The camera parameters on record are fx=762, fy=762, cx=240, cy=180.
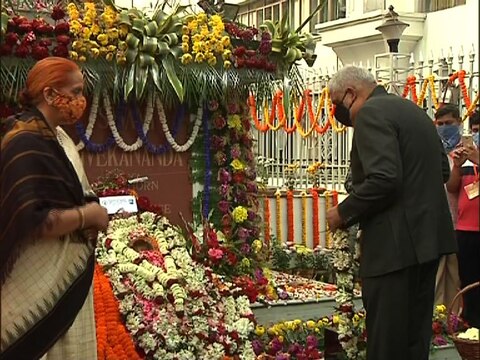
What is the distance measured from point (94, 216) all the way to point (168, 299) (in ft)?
6.26

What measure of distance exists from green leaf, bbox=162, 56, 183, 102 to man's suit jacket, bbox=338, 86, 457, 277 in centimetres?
200

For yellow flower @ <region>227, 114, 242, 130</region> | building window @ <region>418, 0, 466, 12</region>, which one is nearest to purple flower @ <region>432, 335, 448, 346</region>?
yellow flower @ <region>227, 114, 242, 130</region>

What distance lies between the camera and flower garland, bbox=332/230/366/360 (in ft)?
15.5

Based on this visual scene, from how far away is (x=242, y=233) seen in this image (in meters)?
6.11

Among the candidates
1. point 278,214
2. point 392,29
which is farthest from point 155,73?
point 392,29

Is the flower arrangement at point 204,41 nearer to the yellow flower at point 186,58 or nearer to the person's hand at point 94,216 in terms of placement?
the yellow flower at point 186,58

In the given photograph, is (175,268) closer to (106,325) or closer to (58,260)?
(106,325)

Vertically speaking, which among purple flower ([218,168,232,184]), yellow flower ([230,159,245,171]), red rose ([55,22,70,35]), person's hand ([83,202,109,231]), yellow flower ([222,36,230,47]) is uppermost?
red rose ([55,22,70,35])

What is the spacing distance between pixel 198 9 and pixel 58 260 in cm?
377

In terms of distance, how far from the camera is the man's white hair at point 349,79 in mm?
3850

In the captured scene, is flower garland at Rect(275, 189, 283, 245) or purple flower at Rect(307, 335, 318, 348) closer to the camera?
purple flower at Rect(307, 335, 318, 348)

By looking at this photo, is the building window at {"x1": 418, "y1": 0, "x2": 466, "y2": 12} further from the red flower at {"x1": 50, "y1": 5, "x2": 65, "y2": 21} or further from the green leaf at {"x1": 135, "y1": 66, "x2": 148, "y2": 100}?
the red flower at {"x1": 50, "y1": 5, "x2": 65, "y2": 21}

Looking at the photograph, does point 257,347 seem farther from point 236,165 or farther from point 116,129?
point 116,129

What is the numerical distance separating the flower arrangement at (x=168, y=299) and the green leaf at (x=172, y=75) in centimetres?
96
